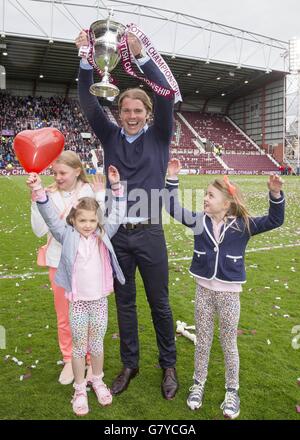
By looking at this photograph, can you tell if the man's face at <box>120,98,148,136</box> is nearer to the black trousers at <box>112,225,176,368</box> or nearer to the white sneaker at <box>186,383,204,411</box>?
the black trousers at <box>112,225,176,368</box>

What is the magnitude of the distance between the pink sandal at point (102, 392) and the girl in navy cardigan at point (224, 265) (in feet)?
2.07

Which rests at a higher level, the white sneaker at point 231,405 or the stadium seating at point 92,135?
the stadium seating at point 92,135

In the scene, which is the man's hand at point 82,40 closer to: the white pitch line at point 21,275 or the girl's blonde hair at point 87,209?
the girl's blonde hair at point 87,209

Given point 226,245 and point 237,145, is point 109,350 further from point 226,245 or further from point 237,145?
point 237,145

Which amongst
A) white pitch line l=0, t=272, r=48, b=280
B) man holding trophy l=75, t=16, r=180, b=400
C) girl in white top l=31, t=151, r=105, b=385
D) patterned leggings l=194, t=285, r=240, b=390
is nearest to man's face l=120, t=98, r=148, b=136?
man holding trophy l=75, t=16, r=180, b=400

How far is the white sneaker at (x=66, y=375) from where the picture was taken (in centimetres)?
339

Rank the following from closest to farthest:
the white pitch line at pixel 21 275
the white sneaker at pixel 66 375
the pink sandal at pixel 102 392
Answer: the pink sandal at pixel 102 392 < the white sneaker at pixel 66 375 < the white pitch line at pixel 21 275

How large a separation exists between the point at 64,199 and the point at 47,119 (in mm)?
45324

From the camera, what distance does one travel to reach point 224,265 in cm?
296

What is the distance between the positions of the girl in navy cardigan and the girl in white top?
89 cm

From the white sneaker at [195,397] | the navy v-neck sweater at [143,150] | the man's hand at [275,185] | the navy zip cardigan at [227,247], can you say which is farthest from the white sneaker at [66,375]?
the man's hand at [275,185]

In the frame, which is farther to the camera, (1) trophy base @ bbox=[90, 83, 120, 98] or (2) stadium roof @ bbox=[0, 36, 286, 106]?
(2) stadium roof @ bbox=[0, 36, 286, 106]

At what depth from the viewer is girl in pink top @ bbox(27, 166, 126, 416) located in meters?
2.97

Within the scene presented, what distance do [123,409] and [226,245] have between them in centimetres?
146
